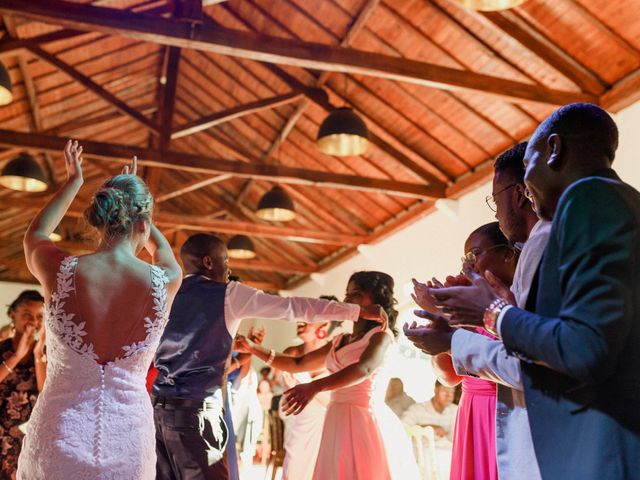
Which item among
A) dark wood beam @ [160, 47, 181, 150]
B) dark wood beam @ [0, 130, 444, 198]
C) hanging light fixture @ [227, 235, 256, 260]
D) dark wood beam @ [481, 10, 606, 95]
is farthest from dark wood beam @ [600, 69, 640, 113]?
hanging light fixture @ [227, 235, 256, 260]

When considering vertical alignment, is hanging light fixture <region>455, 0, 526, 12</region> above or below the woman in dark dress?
above

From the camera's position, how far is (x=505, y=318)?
121cm

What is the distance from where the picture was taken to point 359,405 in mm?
3521

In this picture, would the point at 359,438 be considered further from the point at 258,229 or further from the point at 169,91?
the point at 258,229

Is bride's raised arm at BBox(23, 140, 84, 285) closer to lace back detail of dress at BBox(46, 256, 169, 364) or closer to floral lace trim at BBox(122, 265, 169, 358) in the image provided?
lace back detail of dress at BBox(46, 256, 169, 364)

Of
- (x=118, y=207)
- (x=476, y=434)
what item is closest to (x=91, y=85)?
(x=118, y=207)

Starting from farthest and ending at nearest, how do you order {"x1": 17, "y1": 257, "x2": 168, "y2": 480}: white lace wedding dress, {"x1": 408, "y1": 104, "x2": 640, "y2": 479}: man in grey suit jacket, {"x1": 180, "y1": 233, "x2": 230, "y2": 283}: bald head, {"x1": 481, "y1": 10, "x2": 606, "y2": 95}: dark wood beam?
{"x1": 481, "y1": 10, "x2": 606, "y2": 95}: dark wood beam < {"x1": 180, "y1": 233, "x2": 230, "y2": 283}: bald head < {"x1": 17, "y1": 257, "x2": 168, "y2": 480}: white lace wedding dress < {"x1": 408, "y1": 104, "x2": 640, "y2": 479}: man in grey suit jacket

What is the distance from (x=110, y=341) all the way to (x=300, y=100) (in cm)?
836

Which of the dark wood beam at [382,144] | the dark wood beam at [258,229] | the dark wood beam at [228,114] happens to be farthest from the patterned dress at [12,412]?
the dark wood beam at [258,229]

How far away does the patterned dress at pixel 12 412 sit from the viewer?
158 inches

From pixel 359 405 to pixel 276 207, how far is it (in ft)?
17.1

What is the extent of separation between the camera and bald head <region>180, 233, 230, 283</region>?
3.29 meters

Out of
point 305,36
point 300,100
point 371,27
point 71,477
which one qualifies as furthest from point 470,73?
point 71,477

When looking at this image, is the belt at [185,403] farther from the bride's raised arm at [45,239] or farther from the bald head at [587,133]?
the bald head at [587,133]
